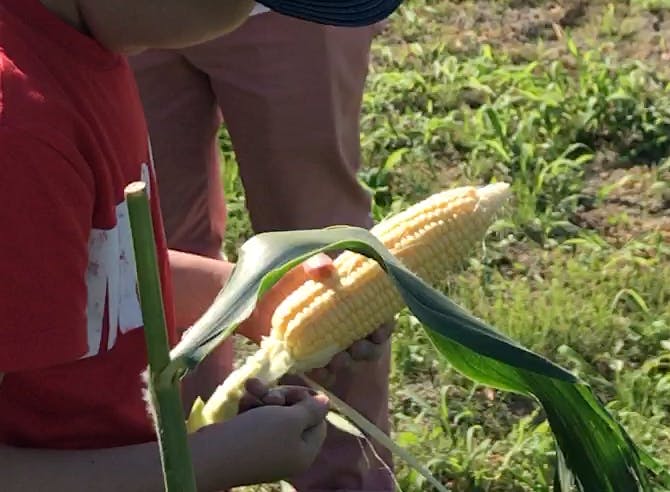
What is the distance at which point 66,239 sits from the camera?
1290 millimetres

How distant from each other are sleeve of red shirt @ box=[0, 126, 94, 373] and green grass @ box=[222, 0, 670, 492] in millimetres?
1363

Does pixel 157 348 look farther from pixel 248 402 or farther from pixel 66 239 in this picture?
pixel 248 402

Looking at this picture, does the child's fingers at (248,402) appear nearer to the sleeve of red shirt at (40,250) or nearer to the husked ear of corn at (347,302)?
the husked ear of corn at (347,302)

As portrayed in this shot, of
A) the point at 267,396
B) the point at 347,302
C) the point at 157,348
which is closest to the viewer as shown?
the point at 157,348

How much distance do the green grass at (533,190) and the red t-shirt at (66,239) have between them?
118 centimetres

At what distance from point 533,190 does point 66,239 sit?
2213 millimetres

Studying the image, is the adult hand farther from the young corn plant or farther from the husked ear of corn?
the young corn plant

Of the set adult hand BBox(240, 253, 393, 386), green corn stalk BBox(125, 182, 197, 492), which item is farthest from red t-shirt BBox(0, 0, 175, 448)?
green corn stalk BBox(125, 182, 197, 492)

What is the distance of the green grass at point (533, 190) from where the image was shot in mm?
2697

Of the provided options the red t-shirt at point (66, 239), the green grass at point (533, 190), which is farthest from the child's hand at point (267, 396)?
the green grass at point (533, 190)

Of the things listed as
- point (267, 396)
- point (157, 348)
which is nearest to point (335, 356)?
point (267, 396)

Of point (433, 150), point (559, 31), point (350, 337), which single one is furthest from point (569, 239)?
point (350, 337)

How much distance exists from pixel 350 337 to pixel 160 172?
84cm

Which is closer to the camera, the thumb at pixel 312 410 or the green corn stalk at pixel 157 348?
the green corn stalk at pixel 157 348
